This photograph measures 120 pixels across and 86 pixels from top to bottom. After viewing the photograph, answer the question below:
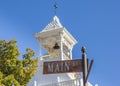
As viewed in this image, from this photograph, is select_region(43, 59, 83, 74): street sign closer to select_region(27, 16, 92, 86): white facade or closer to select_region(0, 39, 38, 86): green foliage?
select_region(0, 39, 38, 86): green foliage

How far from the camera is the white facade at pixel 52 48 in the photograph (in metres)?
30.1

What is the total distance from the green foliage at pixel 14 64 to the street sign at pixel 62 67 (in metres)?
7.61

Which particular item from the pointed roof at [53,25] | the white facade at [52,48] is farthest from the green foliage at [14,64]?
the pointed roof at [53,25]

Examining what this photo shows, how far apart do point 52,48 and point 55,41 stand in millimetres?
1164

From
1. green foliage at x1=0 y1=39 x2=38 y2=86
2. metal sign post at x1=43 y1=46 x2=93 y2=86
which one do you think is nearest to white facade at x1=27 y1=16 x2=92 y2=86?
green foliage at x1=0 y1=39 x2=38 y2=86

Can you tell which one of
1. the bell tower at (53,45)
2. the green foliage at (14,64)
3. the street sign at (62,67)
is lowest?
the street sign at (62,67)

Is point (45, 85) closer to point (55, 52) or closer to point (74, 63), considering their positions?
point (55, 52)

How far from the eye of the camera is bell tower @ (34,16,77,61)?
3241cm

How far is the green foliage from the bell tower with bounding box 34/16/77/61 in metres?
9.50

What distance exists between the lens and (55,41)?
33094mm

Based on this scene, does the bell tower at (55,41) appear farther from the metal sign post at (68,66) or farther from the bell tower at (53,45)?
the metal sign post at (68,66)

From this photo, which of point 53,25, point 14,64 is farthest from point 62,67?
point 53,25

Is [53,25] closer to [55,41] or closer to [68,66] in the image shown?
[55,41]

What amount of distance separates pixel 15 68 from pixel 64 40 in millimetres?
12076
